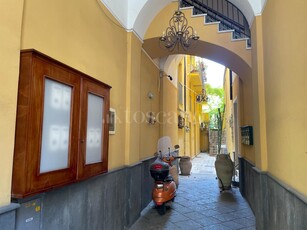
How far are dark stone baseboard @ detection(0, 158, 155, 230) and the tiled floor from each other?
368 millimetres

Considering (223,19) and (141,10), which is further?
(223,19)

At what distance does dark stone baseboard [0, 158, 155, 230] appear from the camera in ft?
5.38

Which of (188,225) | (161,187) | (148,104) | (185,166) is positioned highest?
(148,104)

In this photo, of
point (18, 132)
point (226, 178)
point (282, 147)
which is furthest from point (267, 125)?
point (226, 178)

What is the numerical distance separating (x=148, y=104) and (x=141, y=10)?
1.84m

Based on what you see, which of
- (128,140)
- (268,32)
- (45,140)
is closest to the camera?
(45,140)

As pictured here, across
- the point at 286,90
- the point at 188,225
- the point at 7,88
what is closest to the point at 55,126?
the point at 7,88

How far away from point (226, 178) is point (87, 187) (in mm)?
3994

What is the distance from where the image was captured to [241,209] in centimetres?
426

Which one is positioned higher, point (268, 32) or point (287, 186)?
point (268, 32)

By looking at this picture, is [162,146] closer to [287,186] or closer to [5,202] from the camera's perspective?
[287,186]

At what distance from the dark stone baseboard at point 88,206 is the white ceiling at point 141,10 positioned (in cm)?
214

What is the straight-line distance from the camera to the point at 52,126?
1701 millimetres

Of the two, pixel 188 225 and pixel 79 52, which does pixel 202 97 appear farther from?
pixel 79 52
